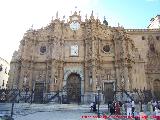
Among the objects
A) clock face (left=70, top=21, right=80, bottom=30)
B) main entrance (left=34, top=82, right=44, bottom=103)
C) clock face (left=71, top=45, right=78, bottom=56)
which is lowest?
main entrance (left=34, top=82, right=44, bottom=103)

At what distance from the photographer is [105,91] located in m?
31.2

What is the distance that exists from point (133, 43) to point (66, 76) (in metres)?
10.9

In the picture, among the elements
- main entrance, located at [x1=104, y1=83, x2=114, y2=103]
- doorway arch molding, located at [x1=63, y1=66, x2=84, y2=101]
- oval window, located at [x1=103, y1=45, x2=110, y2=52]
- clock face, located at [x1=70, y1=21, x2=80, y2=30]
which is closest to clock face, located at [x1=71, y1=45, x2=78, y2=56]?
doorway arch molding, located at [x1=63, y1=66, x2=84, y2=101]

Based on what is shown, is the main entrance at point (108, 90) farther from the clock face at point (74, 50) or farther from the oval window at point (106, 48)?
the clock face at point (74, 50)

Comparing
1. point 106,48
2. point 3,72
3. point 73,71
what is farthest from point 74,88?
point 3,72

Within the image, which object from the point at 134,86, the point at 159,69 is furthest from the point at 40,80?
the point at 159,69

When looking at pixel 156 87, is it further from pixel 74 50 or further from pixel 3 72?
pixel 3 72

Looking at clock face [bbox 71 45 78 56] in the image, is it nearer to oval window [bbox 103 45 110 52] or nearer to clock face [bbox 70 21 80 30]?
clock face [bbox 70 21 80 30]

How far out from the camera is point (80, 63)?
32406 mm

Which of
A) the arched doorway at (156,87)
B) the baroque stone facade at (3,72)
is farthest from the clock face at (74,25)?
the baroque stone facade at (3,72)

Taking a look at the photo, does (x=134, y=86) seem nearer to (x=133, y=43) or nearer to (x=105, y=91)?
(x=105, y=91)

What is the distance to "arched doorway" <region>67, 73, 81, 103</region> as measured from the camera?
31141mm

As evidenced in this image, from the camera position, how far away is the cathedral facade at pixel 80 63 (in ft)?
101

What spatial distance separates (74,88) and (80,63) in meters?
3.41
